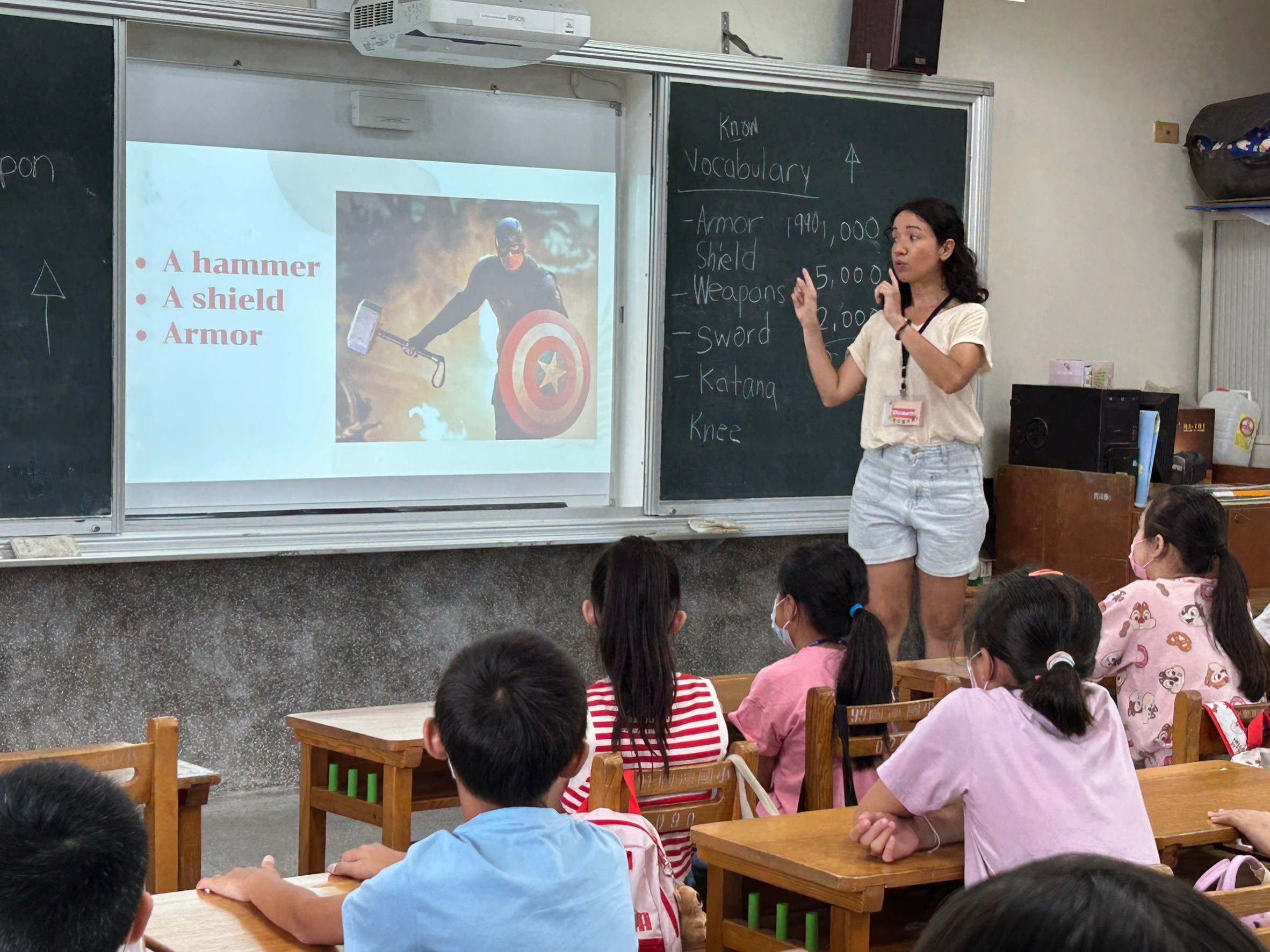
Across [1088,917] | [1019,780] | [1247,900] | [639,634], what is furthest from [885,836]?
[1088,917]

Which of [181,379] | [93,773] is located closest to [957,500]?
[181,379]

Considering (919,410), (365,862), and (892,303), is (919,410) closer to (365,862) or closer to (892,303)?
(892,303)

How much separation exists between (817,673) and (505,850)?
1.31m

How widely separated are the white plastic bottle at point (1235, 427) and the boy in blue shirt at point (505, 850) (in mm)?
4478

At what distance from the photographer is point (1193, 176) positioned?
18.2ft

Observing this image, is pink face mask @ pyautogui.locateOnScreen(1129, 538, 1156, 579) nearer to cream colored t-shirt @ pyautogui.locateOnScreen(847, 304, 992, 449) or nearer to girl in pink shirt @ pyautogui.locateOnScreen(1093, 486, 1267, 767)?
girl in pink shirt @ pyautogui.locateOnScreen(1093, 486, 1267, 767)

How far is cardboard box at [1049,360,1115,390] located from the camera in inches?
196

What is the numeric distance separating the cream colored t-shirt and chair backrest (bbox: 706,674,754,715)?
42.3 inches

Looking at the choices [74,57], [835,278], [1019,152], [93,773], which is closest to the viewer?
[93,773]

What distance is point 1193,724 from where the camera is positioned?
8.34 feet

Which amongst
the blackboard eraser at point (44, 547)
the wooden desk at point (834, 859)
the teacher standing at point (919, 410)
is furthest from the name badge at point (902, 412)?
the blackboard eraser at point (44, 547)

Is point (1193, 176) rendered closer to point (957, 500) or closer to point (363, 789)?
point (957, 500)

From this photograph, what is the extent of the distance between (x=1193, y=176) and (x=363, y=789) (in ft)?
14.6

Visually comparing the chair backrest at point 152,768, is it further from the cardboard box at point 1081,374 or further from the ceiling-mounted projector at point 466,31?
the cardboard box at point 1081,374
